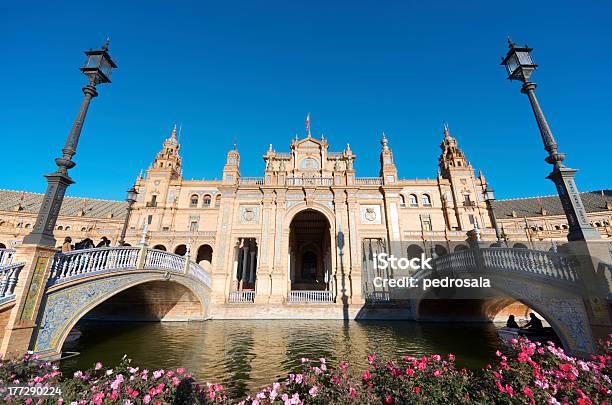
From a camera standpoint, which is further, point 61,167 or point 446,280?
point 446,280

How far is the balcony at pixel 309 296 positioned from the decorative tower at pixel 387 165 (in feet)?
35.6

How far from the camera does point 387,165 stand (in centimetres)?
2367

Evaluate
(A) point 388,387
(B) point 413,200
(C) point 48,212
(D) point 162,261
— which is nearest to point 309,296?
(D) point 162,261

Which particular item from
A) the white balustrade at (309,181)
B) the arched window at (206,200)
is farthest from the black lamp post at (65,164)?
the arched window at (206,200)

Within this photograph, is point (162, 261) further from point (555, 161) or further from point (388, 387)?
point (555, 161)

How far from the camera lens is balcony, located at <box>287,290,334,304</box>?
779 inches

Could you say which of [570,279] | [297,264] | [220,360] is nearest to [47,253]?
[220,360]

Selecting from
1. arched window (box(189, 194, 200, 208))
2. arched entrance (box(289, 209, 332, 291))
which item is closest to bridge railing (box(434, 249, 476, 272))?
arched entrance (box(289, 209, 332, 291))

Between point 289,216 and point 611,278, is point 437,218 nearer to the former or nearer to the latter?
point 289,216

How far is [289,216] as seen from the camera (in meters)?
22.2

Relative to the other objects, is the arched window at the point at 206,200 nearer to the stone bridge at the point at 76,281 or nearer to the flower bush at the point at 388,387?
the stone bridge at the point at 76,281

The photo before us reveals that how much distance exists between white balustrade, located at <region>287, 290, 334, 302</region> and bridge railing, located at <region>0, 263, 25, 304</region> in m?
15.6

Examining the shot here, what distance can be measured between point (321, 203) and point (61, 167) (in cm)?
1771

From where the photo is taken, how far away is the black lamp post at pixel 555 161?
21.7 ft
